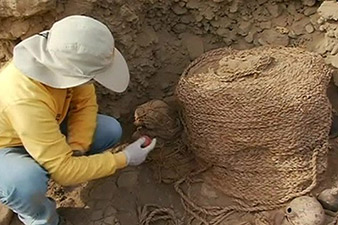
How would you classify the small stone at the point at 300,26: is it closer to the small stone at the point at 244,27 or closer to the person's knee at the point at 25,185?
the small stone at the point at 244,27

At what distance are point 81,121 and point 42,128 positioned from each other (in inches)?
13.7

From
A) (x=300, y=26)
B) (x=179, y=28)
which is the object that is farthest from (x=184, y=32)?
(x=300, y=26)

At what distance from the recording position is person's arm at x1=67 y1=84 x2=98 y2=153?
222 cm

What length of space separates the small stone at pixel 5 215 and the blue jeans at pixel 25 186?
156 millimetres

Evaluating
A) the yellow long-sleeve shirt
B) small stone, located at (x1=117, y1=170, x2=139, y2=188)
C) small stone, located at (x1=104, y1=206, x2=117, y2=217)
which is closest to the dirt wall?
small stone, located at (x1=117, y1=170, x2=139, y2=188)

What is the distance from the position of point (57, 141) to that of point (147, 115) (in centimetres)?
62

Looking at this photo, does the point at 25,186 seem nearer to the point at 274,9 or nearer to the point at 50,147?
the point at 50,147

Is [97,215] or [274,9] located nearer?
[97,215]

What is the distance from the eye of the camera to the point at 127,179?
8.36 ft

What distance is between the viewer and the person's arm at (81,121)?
2225 millimetres

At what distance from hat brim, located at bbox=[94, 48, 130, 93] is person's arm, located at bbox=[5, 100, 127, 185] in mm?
195

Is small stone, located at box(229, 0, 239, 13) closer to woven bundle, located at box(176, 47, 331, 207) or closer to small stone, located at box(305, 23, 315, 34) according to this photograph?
small stone, located at box(305, 23, 315, 34)

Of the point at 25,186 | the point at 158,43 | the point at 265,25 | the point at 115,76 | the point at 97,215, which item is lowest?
the point at 97,215

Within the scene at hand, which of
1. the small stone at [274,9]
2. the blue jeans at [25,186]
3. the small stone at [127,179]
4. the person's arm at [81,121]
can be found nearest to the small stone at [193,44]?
the small stone at [274,9]
